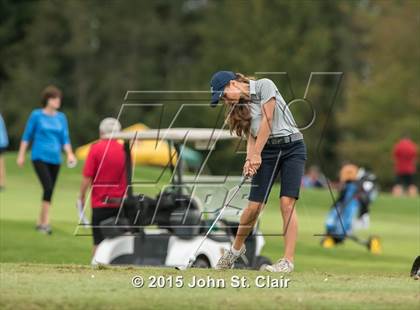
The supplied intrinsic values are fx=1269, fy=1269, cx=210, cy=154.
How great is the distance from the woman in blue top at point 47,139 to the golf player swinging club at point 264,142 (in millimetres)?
6847

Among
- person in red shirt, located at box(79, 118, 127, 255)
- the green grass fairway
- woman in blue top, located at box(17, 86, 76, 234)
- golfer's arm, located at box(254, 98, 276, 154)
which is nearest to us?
the green grass fairway

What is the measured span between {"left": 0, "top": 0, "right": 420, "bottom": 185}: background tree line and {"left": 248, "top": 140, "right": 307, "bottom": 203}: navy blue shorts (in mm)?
52453

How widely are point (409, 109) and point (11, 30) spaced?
78.6 ft

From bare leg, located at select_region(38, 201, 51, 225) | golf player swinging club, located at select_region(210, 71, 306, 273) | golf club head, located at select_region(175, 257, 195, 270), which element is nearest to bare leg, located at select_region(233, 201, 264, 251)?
golf player swinging club, located at select_region(210, 71, 306, 273)

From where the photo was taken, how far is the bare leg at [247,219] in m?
12.3

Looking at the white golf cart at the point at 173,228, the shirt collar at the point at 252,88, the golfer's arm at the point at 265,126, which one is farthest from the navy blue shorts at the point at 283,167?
the white golf cart at the point at 173,228

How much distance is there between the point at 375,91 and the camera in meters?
66.9

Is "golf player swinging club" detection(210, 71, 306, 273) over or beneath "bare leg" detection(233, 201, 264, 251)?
over

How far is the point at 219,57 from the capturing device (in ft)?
243

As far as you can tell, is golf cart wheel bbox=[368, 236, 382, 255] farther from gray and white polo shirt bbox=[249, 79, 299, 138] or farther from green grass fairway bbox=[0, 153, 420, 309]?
gray and white polo shirt bbox=[249, 79, 299, 138]

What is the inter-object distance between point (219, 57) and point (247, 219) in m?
62.0

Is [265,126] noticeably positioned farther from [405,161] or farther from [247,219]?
[405,161]

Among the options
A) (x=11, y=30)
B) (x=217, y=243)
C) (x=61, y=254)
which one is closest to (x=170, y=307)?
(x=217, y=243)

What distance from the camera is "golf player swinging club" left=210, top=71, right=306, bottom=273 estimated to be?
12.0 metres
